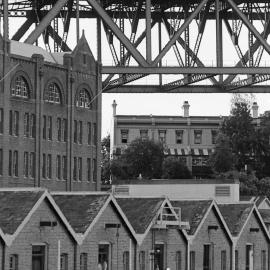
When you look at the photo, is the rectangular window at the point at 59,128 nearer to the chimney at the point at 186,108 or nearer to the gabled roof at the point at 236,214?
the gabled roof at the point at 236,214

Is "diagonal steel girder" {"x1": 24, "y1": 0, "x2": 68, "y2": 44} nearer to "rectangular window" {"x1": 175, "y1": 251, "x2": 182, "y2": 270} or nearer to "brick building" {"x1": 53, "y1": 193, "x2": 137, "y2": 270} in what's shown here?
"rectangular window" {"x1": 175, "y1": 251, "x2": 182, "y2": 270}

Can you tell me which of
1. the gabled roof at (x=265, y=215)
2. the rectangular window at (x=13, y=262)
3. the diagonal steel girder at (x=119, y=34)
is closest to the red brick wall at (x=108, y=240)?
the rectangular window at (x=13, y=262)

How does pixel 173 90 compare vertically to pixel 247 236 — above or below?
above

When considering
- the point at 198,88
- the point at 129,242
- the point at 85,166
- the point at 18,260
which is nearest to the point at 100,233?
the point at 129,242

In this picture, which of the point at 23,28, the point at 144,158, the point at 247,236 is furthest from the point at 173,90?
the point at 247,236

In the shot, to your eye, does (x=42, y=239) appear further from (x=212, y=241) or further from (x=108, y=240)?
(x=212, y=241)

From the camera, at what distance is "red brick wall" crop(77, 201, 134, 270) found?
65.4 metres

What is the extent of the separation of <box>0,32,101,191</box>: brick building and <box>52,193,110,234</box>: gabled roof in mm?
43286

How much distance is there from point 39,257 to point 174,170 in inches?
3907

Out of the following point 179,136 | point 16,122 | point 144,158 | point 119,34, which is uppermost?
point 119,34

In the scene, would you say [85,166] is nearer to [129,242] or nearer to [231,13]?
[231,13]

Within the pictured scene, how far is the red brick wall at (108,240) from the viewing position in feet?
215

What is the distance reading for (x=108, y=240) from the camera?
67062mm

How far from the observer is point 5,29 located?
11412 cm
